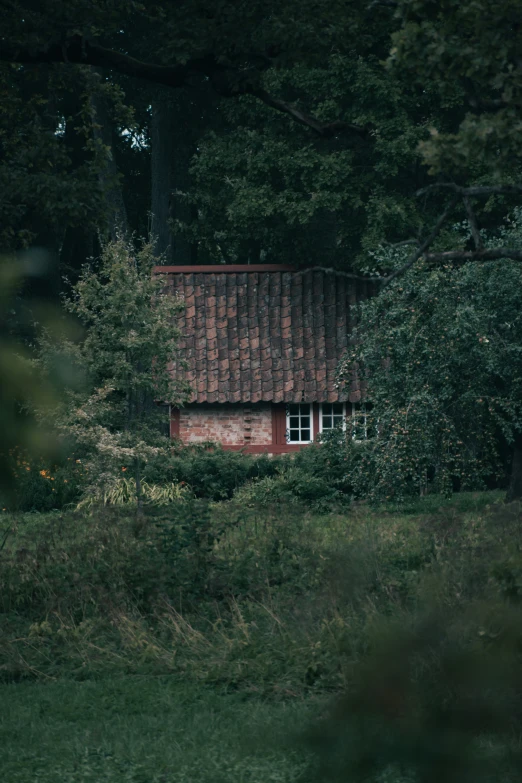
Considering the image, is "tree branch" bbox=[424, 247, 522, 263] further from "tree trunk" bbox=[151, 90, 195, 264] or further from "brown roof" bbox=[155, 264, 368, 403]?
"tree trunk" bbox=[151, 90, 195, 264]

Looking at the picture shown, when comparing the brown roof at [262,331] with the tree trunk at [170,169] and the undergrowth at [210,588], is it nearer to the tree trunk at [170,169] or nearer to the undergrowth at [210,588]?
the tree trunk at [170,169]

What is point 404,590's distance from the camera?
7668mm

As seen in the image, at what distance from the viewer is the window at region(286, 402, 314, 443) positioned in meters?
22.1

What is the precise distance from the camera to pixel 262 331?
74.1ft

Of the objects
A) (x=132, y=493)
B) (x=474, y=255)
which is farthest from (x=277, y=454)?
(x=474, y=255)

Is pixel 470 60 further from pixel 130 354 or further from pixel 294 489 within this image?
pixel 294 489

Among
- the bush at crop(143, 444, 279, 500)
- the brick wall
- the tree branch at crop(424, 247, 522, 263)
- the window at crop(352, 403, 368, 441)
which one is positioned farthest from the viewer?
the brick wall

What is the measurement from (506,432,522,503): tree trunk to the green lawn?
1055cm

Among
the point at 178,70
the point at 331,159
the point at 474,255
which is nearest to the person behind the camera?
the point at 474,255

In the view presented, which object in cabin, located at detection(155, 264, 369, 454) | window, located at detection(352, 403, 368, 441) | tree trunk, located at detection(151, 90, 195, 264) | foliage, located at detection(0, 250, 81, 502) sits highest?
tree trunk, located at detection(151, 90, 195, 264)

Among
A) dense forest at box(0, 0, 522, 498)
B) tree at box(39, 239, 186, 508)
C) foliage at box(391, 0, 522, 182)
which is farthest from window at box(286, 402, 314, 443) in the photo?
foliage at box(391, 0, 522, 182)

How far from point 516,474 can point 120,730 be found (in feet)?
38.6

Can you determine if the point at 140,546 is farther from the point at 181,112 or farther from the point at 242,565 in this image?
the point at 181,112

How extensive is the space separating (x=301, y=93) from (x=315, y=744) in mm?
25284
